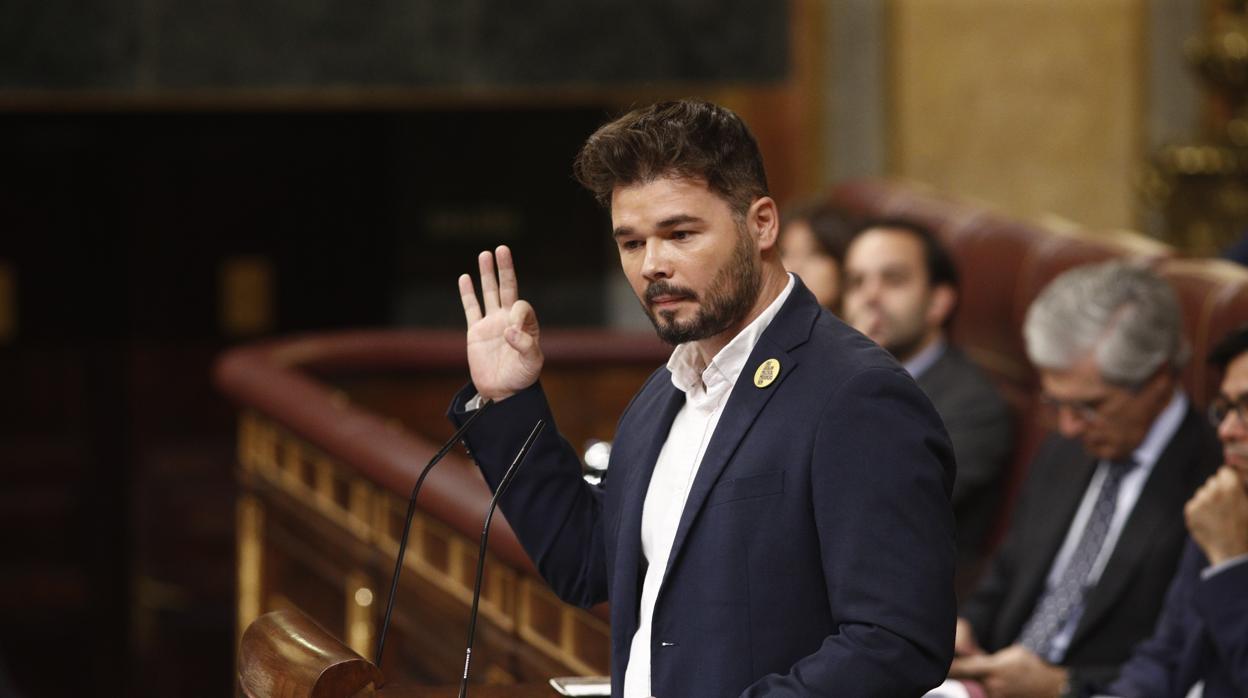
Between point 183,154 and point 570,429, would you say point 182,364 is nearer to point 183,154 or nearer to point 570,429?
point 183,154

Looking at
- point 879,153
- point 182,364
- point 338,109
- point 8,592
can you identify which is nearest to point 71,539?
point 8,592

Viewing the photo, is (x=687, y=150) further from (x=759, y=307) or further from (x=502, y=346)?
(x=502, y=346)

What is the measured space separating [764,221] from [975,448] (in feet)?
7.21

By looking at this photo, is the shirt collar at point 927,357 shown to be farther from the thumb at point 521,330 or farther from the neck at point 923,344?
the thumb at point 521,330

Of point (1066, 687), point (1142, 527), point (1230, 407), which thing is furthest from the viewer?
point (1142, 527)

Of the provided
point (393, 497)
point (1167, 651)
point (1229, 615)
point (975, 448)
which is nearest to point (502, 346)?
point (1229, 615)

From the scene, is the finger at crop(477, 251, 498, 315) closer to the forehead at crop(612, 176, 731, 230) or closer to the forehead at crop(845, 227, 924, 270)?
the forehead at crop(612, 176, 731, 230)

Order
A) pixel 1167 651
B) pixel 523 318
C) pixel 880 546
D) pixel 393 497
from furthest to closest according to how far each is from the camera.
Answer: pixel 393 497, pixel 1167 651, pixel 523 318, pixel 880 546

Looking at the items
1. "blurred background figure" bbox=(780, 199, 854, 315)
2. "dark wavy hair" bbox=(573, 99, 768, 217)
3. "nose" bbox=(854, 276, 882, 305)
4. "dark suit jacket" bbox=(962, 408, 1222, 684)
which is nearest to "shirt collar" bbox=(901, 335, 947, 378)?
"nose" bbox=(854, 276, 882, 305)

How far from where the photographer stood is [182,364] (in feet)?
26.4

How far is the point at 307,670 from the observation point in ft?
5.88

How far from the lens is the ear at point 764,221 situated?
1.80 m

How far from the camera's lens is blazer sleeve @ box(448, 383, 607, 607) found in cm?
205

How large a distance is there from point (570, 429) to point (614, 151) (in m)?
3.99
